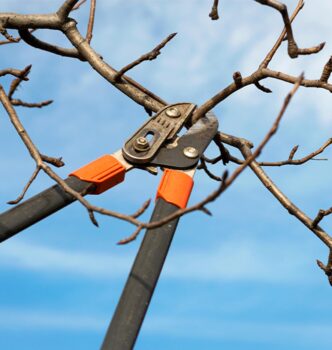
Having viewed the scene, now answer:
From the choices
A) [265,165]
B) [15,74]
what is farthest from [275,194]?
[15,74]

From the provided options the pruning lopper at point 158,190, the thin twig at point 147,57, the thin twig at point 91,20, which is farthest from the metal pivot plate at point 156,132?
the thin twig at point 91,20

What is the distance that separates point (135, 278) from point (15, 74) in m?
1.29

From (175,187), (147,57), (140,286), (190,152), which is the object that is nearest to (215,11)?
(147,57)

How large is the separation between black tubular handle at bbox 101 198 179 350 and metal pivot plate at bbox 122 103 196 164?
387 millimetres

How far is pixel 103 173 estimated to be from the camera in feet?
9.57

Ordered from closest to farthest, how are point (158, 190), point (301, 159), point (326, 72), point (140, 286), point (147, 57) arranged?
point (140, 286) < point (158, 190) < point (326, 72) < point (147, 57) < point (301, 159)

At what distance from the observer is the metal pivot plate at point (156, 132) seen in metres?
3.10

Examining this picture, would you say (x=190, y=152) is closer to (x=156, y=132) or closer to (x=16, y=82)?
(x=156, y=132)

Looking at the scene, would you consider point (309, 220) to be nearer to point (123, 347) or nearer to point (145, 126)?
point (145, 126)

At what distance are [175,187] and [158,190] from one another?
0.24 feet

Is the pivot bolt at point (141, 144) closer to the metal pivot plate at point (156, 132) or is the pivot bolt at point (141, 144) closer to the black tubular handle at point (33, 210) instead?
the metal pivot plate at point (156, 132)

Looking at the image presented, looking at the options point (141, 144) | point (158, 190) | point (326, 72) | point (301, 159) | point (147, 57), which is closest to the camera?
point (158, 190)

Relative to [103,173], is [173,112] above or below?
above

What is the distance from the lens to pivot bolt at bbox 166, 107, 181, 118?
338cm
